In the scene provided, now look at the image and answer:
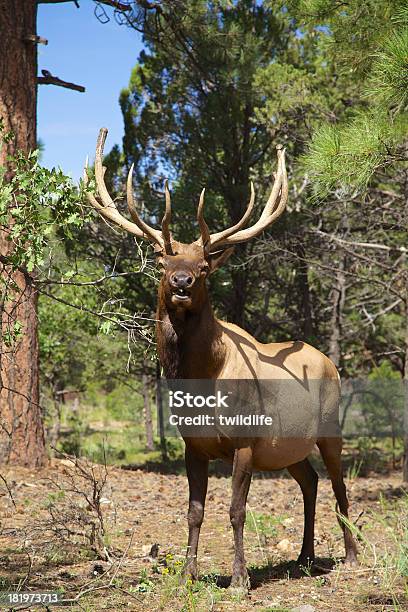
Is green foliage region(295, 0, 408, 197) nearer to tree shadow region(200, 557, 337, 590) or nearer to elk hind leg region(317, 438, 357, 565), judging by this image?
elk hind leg region(317, 438, 357, 565)

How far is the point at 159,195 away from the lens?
12305 millimetres

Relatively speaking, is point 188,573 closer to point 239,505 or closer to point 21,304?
point 239,505

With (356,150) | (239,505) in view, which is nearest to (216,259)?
(356,150)

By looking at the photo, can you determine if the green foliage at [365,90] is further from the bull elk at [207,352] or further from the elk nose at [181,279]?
the elk nose at [181,279]

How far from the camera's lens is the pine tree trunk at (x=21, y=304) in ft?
28.8

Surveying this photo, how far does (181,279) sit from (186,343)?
53 cm

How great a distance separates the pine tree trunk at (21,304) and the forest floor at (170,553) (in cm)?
37

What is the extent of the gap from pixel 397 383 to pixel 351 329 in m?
2.55

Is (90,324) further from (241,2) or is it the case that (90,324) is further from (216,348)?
(216,348)

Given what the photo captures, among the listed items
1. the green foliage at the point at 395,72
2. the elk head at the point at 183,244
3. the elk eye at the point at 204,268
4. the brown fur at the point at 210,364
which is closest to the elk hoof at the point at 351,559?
the brown fur at the point at 210,364

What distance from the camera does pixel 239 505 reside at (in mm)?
4816

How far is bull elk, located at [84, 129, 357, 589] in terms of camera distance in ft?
15.3

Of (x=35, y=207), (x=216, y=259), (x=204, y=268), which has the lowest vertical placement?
(x=204, y=268)

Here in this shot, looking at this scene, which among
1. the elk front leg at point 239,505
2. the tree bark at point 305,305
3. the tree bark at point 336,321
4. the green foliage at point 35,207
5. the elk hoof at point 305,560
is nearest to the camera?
the green foliage at point 35,207
